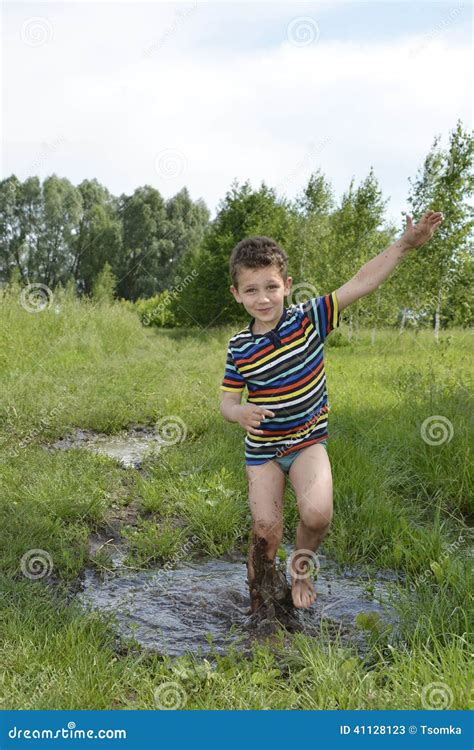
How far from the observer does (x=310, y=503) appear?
3.08 metres

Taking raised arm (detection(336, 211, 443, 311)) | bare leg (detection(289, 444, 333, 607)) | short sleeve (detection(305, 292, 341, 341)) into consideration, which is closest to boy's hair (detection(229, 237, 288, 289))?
short sleeve (detection(305, 292, 341, 341))

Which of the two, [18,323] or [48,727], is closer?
[48,727]

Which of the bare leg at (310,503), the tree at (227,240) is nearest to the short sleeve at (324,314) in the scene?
the bare leg at (310,503)

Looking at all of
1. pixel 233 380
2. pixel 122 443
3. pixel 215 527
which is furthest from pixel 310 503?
pixel 122 443

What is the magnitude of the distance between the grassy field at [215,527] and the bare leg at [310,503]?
415 millimetres

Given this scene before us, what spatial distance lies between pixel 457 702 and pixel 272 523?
1.17 m

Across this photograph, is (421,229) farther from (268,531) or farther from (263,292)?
(268,531)

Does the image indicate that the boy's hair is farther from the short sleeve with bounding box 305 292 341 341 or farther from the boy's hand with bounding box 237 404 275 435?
the boy's hand with bounding box 237 404 275 435

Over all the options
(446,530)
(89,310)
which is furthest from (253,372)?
(89,310)

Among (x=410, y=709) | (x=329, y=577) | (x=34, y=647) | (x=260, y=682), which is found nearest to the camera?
(x=410, y=709)

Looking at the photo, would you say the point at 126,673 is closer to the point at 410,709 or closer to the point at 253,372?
the point at 410,709

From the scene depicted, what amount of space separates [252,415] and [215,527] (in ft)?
4.80

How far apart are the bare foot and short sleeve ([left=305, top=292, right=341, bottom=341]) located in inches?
48.4

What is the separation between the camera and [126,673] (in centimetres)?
262
